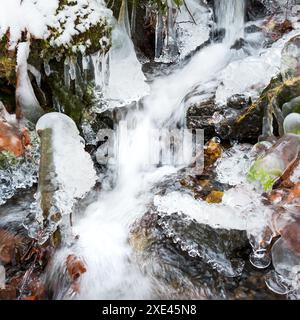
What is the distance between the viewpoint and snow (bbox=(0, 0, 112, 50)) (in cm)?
334

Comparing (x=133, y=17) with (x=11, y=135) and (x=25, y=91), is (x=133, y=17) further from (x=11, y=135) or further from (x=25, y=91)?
(x=11, y=135)

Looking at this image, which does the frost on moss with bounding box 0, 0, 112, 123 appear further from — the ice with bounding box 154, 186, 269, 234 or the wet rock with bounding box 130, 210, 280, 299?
the wet rock with bounding box 130, 210, 280, 299

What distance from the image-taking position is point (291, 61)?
3.81 meters

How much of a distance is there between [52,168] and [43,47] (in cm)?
101

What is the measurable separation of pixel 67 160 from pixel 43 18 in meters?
1.14

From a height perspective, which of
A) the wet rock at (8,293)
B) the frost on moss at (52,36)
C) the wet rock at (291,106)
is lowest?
the wet rock at (8,293)

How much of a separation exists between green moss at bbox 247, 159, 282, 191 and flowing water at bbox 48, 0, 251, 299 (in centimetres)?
89

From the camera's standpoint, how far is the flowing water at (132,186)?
317 cm

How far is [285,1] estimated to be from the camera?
5258 millimetres

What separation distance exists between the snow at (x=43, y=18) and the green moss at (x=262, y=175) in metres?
1.78

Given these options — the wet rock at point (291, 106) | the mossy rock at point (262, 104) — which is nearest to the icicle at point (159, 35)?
the mossy rock at point (262, 104)

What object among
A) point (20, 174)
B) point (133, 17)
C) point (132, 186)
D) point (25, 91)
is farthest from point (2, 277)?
point (133, 17)

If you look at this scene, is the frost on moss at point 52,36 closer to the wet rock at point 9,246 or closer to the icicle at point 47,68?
the icicle at point 47,68
